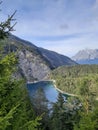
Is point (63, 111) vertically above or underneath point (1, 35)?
underneath

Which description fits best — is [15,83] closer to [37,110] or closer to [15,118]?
[15,118]

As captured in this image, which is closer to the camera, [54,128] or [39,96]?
[54,128]

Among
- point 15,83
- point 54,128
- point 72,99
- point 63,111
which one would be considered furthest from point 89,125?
point 72,99

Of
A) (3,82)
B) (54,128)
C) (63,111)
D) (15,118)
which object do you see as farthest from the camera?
(63,111)

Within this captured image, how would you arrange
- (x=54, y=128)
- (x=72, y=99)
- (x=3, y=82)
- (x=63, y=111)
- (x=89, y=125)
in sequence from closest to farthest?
(x=3, y=82) < (x=89, y=125) < (x=54, y=128) < (x=63, y=111) < (x=72, y=99)

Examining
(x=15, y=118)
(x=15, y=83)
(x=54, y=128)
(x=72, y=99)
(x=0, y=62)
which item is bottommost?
(x=54, y=128)


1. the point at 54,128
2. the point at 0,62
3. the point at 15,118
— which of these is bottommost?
the point at 54,128

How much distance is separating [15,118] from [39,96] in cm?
7596

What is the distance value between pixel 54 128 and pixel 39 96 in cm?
1814

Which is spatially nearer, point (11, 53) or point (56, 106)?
point (11, 53)

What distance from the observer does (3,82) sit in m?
10.3

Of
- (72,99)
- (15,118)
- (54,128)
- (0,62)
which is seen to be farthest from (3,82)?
(72,99)

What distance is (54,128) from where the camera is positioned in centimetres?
6994

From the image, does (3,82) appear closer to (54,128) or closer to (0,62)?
(0,62)
